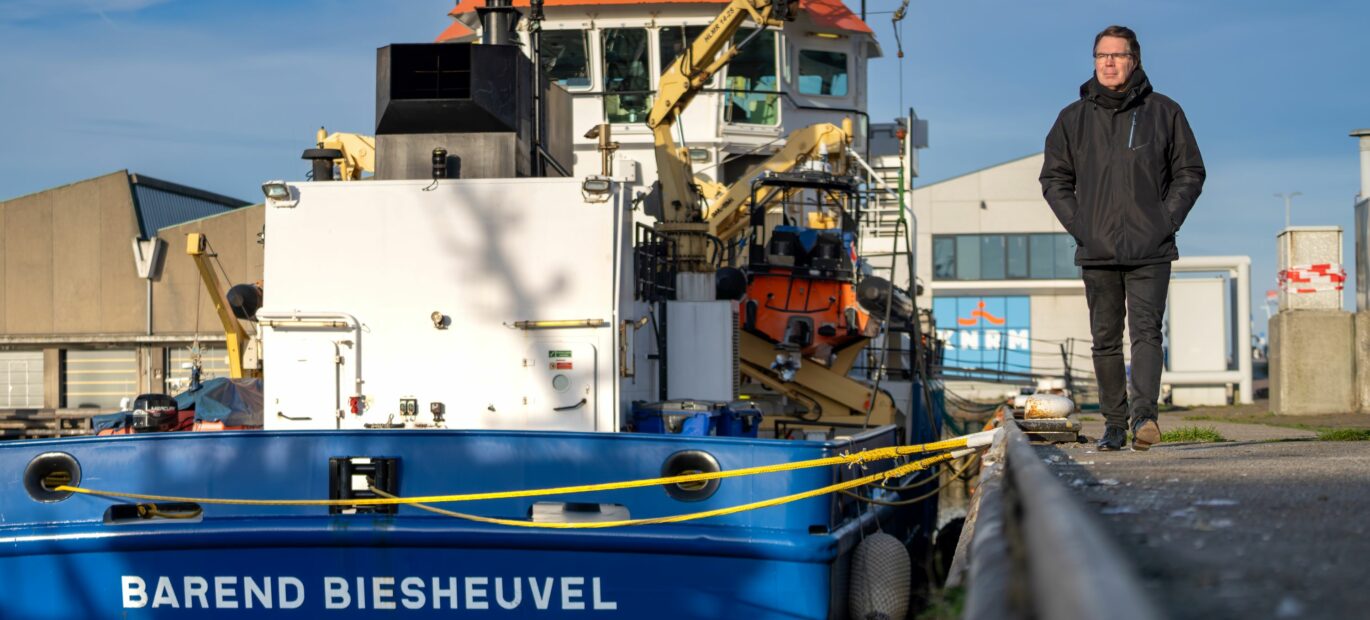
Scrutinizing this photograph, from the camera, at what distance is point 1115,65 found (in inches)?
241

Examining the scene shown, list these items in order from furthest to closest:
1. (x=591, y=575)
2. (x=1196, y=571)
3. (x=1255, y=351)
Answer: (x=1255, y=351) < (x=591, y=575) < (x=1196, y=571)

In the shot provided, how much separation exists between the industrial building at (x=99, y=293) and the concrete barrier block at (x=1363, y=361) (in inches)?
764

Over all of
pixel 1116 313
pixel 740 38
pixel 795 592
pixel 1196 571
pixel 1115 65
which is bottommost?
pixel 795 592

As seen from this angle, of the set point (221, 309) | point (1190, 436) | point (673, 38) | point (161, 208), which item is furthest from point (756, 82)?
point (161, 208)

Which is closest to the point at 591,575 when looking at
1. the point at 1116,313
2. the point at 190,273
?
the point at 1116,313

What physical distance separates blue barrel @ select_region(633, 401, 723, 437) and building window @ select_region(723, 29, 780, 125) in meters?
8.67

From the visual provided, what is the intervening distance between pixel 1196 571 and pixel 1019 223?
4177cm

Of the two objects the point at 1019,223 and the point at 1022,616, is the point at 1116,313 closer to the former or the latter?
the point at 1022,616

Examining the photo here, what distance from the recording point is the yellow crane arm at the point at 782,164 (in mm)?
14750

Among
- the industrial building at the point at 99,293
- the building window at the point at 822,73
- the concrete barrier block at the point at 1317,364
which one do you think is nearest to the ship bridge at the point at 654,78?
the building window at the point at 822,73

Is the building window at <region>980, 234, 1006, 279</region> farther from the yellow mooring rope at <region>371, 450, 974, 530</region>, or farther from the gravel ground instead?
the gravel ground

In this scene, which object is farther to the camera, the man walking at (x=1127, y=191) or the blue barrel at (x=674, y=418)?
the blue barrel at (x=674, y=418)

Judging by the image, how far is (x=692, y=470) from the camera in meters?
7.43

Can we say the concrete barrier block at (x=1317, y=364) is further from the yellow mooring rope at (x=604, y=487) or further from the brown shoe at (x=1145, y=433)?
the brown shoe at (x=1145, y=433)
